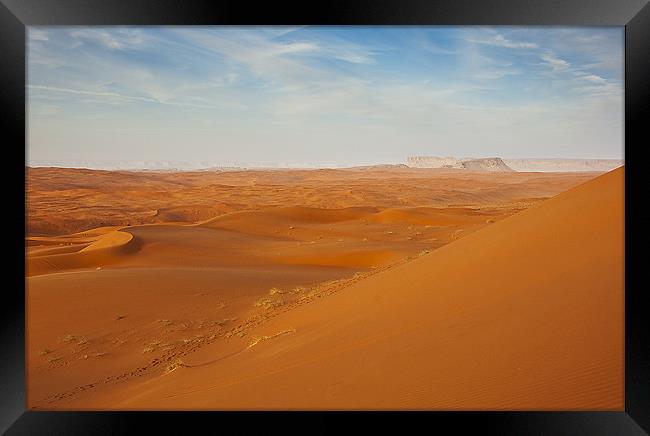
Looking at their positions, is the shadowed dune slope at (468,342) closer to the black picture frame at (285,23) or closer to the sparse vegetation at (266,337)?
the sparse vegetation at (266,337)

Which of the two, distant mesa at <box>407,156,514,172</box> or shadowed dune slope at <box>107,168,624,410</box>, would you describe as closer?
→ shadowed dune slope at <box>107,168,624,410</box>

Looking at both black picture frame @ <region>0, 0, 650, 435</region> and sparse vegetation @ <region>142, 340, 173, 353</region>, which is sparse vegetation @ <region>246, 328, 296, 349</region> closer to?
sparse vegetation @ <region>142, 340, 173, 353</region>

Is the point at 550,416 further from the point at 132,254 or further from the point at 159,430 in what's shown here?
the point at 132,254

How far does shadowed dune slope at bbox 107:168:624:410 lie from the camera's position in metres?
3.75

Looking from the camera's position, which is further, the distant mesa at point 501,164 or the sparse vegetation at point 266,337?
the distant mesa at point 501,164

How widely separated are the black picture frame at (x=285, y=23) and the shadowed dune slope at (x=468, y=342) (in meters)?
0.25

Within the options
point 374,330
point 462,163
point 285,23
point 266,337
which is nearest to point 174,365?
point 266,337

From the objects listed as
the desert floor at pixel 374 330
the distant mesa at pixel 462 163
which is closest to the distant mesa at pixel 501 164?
the distant mesa at pixel 462 163

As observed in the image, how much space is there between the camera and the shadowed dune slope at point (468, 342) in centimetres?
375

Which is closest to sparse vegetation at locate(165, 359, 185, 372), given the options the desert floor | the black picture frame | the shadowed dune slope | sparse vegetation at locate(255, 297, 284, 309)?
the desert floor

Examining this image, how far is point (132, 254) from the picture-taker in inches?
724

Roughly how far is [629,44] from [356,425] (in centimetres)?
368

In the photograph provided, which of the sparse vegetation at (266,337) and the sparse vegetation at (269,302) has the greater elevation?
the sparse vegetation at (266,337)

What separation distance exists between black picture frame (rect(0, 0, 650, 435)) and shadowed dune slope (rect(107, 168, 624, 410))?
0.25 m
